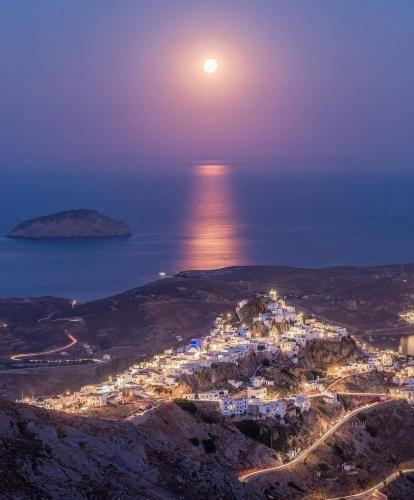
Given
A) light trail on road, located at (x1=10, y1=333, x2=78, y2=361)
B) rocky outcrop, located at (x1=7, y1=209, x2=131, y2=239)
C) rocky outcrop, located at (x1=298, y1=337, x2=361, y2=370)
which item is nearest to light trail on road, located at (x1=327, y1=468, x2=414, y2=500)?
rocky outcrop, located at (x1=298, y1=337, x2=361, y2=370)

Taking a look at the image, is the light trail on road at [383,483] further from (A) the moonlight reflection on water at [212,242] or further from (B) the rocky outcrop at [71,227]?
(B) the rocky outcrop at [71,227]

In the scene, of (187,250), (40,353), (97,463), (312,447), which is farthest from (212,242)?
(97,463)

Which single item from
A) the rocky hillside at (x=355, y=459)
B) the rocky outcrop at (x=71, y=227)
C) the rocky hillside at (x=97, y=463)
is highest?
the rocky outcrop at (x=71, y=227)

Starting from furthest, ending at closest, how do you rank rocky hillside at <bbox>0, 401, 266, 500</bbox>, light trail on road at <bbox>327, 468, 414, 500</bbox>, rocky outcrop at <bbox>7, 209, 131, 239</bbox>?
rocky outcrop at <bbox>7, 209, 131, 239</bbox>, light trail on road at <bbox>327, 468, 414, 500</bbox>, rocky hillside at <bbox>0, 401, 266, 500</bbox>

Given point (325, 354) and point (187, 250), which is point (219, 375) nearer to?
point (325, 354)

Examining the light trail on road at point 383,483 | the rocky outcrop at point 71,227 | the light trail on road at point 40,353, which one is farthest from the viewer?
the rocky outcrop at point 71,227

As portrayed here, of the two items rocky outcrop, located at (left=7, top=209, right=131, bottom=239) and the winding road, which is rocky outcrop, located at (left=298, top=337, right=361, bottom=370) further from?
rocky outcrop, located at (left=7, top=209, right=131, bottom=239)

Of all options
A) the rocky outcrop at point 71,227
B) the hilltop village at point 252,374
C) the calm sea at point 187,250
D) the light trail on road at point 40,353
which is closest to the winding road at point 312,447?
the hilltop village at point 252,374
